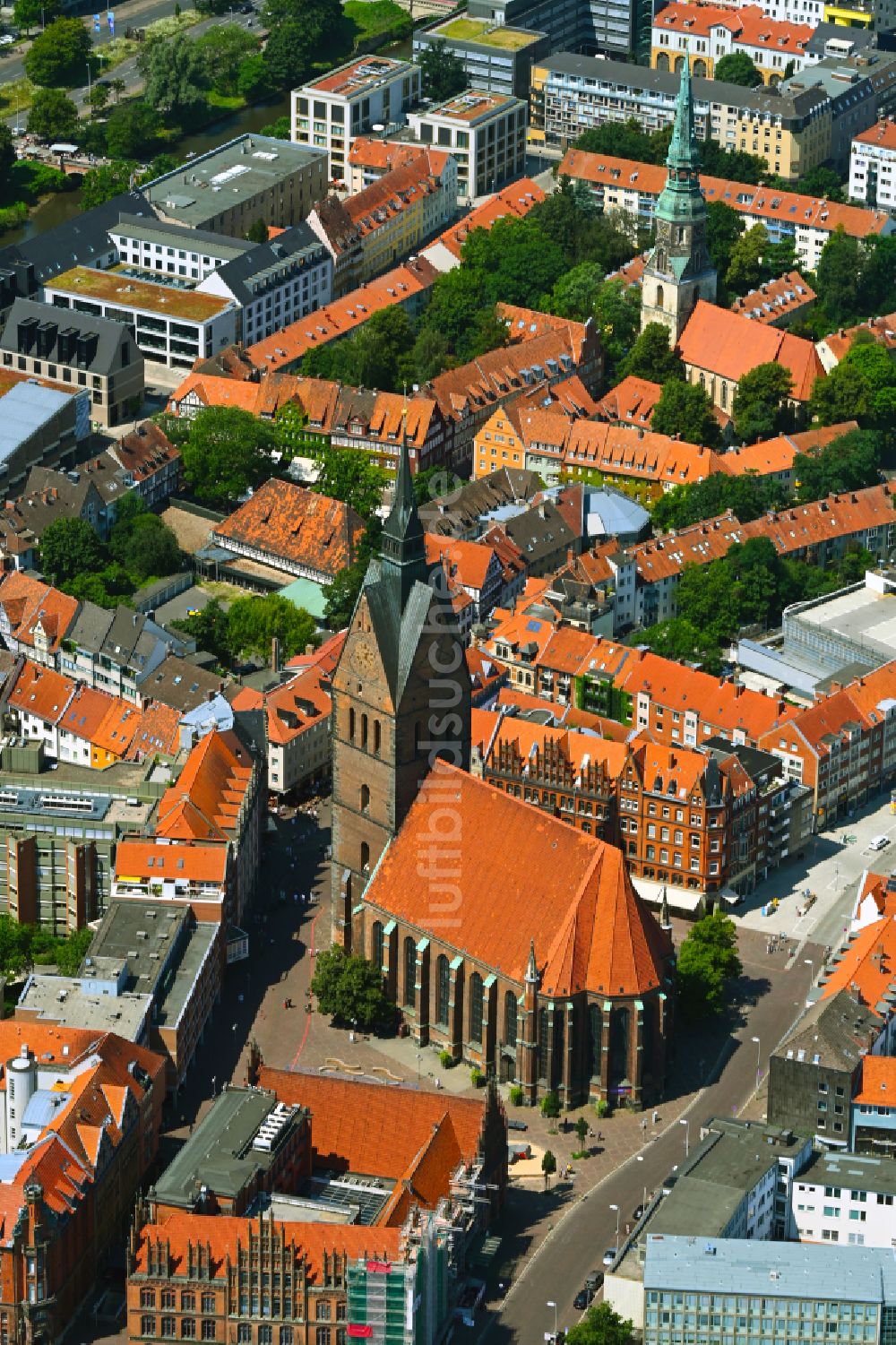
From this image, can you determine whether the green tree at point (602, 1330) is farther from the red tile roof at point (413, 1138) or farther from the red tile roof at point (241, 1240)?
the red tile roof at point (413, 1138)

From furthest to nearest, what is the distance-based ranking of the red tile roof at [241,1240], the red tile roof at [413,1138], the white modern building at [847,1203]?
the red tile roof at [413,1138] < the white modern building at [847,1203] < the red tile roof at [241,1240]

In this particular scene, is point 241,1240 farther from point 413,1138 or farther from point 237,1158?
point 413,1138

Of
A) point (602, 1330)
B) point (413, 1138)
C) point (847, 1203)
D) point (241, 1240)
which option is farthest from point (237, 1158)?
point (847, 1203)

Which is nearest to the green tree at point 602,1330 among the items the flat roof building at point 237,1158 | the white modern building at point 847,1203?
the white modern building at point 847,1203

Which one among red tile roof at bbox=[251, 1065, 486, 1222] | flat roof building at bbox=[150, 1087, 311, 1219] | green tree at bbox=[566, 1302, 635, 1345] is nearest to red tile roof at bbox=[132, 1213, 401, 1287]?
flat roof building at bbox=[150, 1087, 311, 1219]

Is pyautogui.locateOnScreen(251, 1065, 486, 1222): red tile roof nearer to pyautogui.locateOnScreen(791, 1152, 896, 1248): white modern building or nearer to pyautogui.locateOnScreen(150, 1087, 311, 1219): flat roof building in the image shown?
pyautogui.locateOnScreen(150, 1087, 311, 1219): flat roof building

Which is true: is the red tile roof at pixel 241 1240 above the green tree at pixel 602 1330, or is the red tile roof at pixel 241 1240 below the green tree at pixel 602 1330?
above

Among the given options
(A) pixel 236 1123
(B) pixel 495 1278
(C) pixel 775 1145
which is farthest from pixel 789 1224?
(A) pixel 236 1123

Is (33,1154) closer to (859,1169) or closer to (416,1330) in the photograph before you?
(416,1330)
